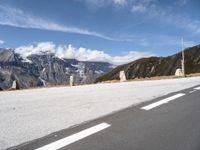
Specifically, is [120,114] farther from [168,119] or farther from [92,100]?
[92,100]

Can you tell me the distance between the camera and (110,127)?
7.20 metres

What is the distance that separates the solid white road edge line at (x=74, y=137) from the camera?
225 inches

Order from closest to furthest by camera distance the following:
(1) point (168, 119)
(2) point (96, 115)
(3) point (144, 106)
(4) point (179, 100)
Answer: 1. (1) point (168, 119)
2. (2) point (96, 115)
3. (3) point (144, 106)
4. (4) point (179, 100)

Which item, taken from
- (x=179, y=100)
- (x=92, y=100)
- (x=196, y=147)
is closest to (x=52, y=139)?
(x=196, y=147)

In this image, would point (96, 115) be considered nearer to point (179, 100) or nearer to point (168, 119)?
point (168, 119)

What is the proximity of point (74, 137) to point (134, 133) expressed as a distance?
112 cm

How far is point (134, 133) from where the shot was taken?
6.59m

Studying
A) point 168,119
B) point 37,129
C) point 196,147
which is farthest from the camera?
point 168,119

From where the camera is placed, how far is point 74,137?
632 cm

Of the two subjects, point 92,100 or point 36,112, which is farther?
point 92,100

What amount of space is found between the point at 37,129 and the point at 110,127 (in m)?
1.45

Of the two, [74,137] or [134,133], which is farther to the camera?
[134,133]

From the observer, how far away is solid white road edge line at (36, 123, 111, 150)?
5.71 meters

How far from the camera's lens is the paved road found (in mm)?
5707
